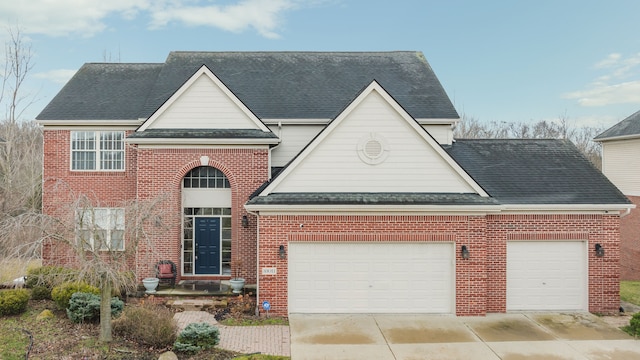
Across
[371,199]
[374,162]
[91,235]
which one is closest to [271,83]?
[374,162]

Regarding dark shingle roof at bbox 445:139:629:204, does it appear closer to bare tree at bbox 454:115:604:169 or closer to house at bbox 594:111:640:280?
house at bbox 594:111:640:280

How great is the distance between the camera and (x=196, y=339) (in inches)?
398

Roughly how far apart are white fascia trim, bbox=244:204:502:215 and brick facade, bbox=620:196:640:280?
1664cm

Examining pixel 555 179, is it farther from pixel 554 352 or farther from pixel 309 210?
pixel 309 210

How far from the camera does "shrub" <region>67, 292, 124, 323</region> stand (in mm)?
11766

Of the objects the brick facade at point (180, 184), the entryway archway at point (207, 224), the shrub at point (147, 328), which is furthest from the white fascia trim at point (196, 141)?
the shrub at point (147, 328)

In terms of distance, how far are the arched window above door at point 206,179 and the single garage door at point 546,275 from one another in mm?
10114

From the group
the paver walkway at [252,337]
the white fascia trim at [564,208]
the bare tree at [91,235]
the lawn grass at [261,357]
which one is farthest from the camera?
the white fascia trim at [564,208]

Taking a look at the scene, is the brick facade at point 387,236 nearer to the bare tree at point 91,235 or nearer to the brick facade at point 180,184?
the brick facade at point 180,184

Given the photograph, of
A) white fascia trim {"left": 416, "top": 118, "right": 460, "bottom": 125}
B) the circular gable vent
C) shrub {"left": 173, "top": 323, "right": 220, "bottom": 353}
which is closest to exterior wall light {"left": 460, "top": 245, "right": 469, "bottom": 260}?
the circular gable vent

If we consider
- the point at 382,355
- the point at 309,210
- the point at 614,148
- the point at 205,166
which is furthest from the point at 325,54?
the point at 614,148

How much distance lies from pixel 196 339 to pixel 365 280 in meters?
5.20

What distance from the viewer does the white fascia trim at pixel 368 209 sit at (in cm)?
1260

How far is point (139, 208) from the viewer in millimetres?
10992
